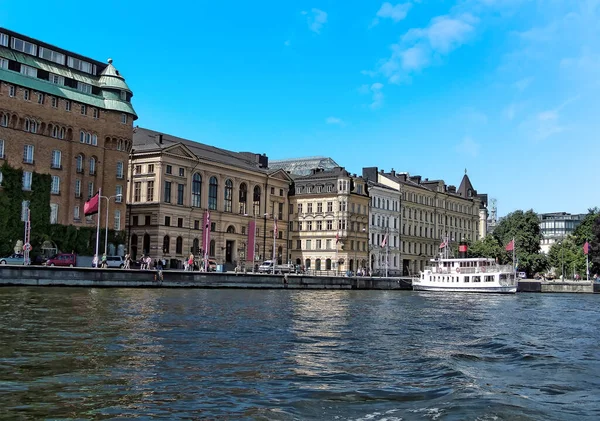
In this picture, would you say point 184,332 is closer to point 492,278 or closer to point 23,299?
point 23,299

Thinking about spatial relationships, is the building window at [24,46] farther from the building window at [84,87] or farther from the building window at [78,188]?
the building window at [78,188]

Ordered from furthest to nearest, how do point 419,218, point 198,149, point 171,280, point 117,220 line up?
1. point 419,218
2. point 198,149
3. point 117,220
4. point 171,280

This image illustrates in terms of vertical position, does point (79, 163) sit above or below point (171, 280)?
above

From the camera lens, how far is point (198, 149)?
375 feet

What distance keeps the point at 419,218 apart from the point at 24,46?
93.5m

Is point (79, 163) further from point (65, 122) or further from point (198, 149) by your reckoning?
point (198, 149)

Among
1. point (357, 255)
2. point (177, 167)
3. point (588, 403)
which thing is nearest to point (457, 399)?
point (588, 403)

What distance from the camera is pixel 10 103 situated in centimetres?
7850

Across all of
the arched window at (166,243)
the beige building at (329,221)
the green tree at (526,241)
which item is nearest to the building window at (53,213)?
the arched window at (166,243)

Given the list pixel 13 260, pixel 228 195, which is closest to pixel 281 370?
pixel 13 260

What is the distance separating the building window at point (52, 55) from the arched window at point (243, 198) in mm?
40327

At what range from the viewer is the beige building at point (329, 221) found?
412 feet

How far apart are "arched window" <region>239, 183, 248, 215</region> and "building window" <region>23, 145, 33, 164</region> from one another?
140ft

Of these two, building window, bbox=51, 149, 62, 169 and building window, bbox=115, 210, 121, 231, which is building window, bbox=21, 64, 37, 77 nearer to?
building window, bbox=51, 149, 62, 169
